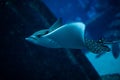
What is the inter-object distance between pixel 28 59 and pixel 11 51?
36 centimetres

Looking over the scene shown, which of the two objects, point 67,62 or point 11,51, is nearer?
point 11,51

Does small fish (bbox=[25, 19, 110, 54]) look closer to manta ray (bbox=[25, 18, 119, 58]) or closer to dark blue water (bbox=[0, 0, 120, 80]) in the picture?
manta ray (bbox=[25, 18, 119, 58])

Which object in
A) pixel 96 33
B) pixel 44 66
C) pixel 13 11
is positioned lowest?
pixel 44 66

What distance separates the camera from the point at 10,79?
3.52m

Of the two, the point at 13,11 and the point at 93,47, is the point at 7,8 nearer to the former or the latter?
the point at 13,11

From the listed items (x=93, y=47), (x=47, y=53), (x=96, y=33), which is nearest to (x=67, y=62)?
(x=47, y=53)

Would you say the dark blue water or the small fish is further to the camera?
the dark blue water

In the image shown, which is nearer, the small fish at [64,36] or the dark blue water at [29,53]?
the small fish at [64,36]

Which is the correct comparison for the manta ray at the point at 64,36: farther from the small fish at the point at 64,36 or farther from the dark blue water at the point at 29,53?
the dark blue water at the point at 29,53

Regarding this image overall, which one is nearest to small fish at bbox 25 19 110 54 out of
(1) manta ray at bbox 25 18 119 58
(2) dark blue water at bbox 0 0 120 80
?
(1) manta ray at bbox 25 18 119 58

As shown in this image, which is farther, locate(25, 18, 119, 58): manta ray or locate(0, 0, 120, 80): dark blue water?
locate(0, 0, 120, 80): dark blue water

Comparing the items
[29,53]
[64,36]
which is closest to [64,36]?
[64,36]

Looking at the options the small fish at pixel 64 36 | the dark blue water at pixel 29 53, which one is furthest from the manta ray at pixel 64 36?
the dark blue water at pixel 29 53

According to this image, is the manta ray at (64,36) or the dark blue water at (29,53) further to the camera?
the dark blue water at (29,53)
